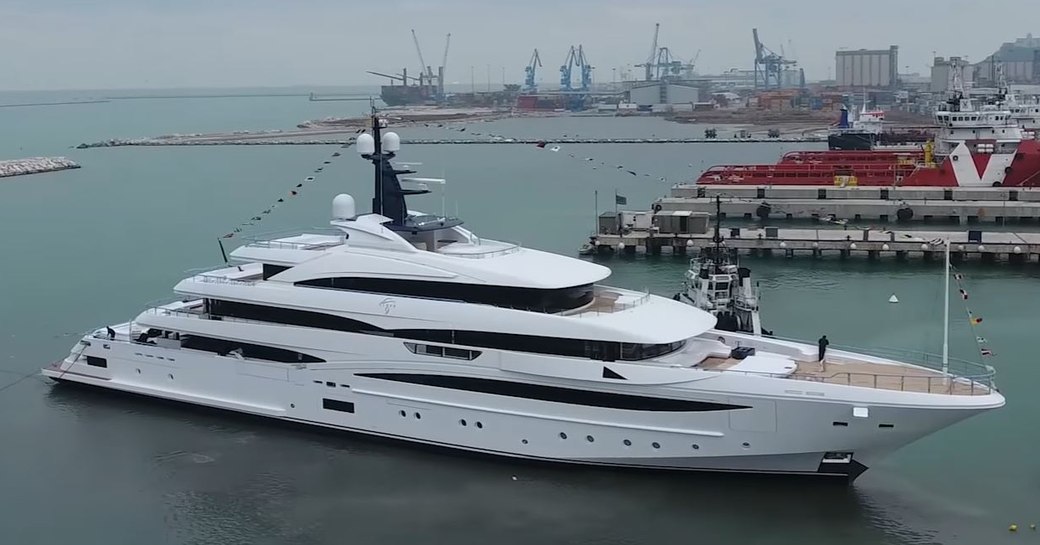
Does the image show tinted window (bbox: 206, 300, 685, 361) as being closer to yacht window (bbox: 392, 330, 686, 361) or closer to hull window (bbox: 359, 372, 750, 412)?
yacht window (bbox: 392, 330, 686, 361)

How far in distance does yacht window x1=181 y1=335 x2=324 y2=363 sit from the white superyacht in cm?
3

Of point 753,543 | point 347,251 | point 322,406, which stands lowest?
point 753,543

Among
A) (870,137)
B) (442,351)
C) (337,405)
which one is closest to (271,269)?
(337,405)

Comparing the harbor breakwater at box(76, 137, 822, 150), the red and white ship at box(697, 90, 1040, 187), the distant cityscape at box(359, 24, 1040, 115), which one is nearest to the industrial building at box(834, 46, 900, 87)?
the distant cityscape at box(359, 24, 1040, 115)

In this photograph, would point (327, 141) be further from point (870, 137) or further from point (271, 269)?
point (271, 269)

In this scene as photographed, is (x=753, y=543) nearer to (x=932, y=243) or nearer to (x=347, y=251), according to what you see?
(x=347, y=251)

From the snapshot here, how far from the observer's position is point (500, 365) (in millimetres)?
13016

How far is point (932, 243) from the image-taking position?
29328 mm

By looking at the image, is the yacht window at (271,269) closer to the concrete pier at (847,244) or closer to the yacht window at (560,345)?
the yacht window at (560,345)

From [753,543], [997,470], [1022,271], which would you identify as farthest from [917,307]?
[753,543]

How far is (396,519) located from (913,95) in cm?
13538

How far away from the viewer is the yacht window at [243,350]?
14.5 m

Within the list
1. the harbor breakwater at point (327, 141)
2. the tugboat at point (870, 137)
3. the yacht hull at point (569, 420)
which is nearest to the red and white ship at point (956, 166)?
the tugboat at point (870, 137)

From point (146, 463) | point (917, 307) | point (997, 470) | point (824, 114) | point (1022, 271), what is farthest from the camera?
point (824, 114)
